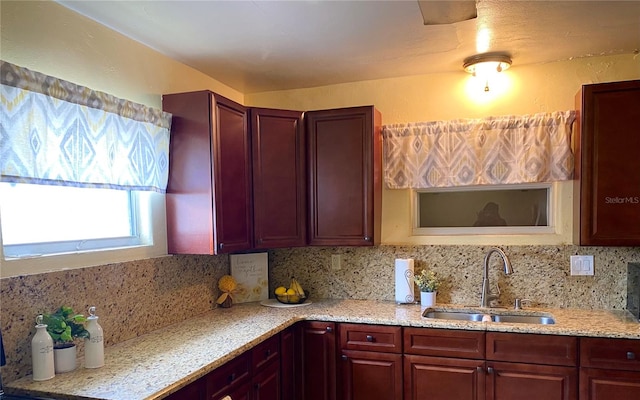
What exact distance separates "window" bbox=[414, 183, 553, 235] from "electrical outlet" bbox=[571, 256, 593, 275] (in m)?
0.22

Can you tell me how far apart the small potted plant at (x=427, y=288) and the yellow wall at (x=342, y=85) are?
25 cm

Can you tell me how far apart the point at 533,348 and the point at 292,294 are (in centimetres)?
144

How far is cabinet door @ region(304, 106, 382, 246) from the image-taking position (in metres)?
2.68

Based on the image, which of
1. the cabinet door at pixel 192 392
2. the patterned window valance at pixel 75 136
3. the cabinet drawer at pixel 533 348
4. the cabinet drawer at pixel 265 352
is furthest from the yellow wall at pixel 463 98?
the cabinet door at pixel 192 392

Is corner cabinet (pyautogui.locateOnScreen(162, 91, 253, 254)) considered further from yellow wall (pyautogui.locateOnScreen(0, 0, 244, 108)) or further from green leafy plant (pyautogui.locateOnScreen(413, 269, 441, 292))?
green leafy plant (pyautogui.locateOnScreen(413, 269, 441, 292))

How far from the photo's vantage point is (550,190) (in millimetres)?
2660

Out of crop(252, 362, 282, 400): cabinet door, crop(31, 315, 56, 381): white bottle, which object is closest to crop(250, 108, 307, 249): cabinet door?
crop(252, 362, 282, 400): cabinet door

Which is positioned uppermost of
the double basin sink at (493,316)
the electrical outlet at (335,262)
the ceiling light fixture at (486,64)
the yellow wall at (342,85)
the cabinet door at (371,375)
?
the ceiling light fixture at (486,64)

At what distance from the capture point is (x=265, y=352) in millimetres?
2219

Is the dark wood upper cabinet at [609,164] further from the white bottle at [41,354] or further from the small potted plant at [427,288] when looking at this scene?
the white bottle at [41,354]

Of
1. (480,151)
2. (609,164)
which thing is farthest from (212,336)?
(609,164)

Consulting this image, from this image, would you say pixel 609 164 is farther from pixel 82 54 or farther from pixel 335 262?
pixel 82 54

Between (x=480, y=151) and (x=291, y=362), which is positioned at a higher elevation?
(x=480, y=151)

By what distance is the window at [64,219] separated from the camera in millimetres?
1616
